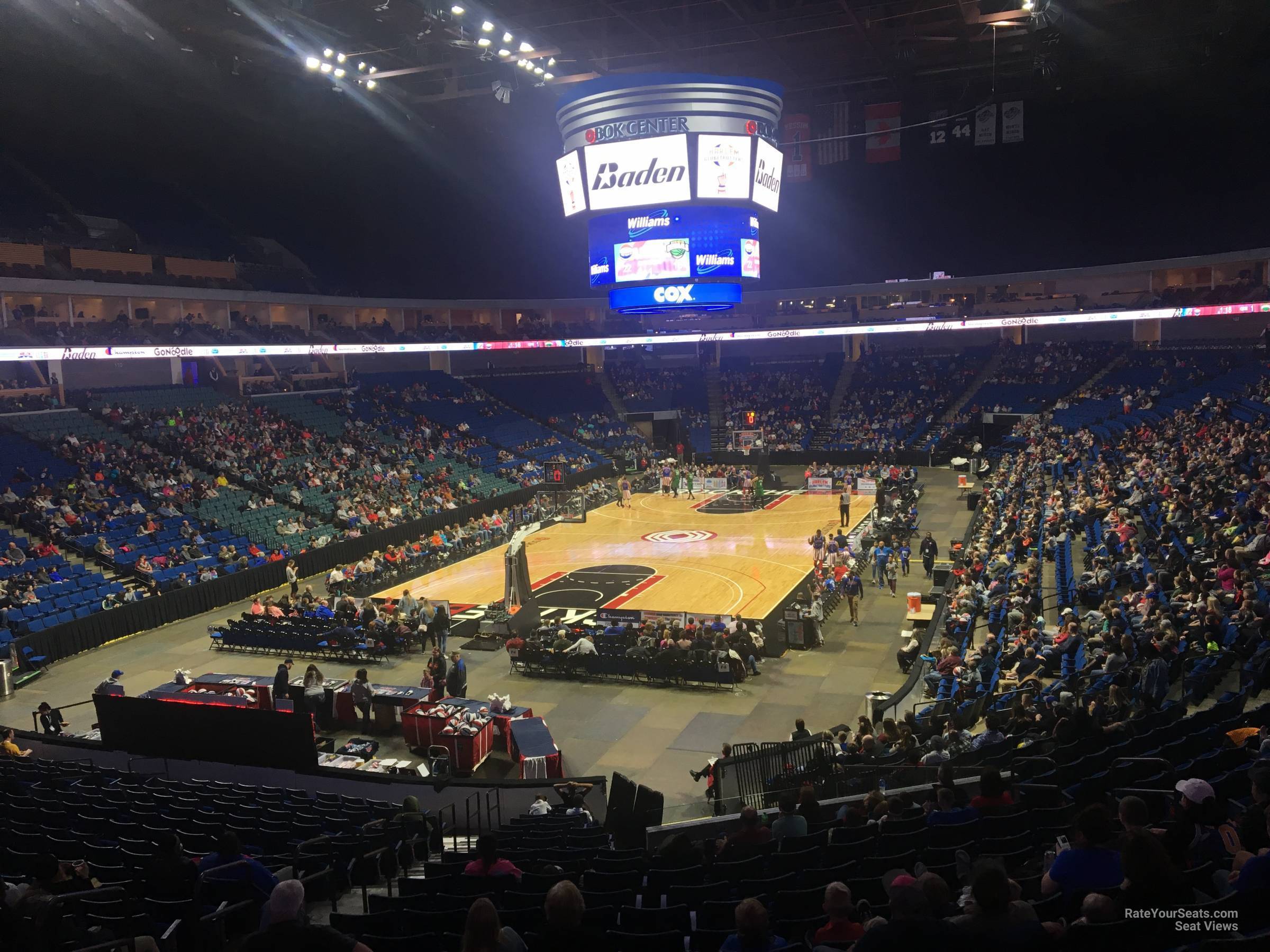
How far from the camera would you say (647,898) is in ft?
22.9

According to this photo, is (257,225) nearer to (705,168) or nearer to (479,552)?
(479,552)

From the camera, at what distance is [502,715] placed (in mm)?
16672

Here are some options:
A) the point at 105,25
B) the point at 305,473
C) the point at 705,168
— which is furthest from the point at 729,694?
the point at 105,25

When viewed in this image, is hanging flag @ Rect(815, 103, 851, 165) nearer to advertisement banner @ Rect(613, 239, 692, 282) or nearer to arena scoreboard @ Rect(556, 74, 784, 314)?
arena scoreboard @ Rect(556, 74, 784, 314)

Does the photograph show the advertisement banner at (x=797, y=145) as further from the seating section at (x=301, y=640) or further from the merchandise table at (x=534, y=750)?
the merchandise table at (x=534, y=750)

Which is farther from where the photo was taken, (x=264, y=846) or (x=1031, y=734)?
(x=1031, y=734)

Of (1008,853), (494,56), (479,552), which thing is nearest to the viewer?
(1008,853)

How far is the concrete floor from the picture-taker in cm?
1616

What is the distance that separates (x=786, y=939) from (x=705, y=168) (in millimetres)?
22316

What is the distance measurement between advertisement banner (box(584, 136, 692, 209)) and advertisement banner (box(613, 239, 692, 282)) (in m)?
1.30

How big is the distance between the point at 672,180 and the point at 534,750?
1637cm

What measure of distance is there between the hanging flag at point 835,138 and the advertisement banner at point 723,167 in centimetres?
1977

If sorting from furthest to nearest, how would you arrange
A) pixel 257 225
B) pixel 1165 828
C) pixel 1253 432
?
1. pixel 257 225
2. pixel 1253 432
3. pixel 1165 828

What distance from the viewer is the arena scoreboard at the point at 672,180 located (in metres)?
25.1
